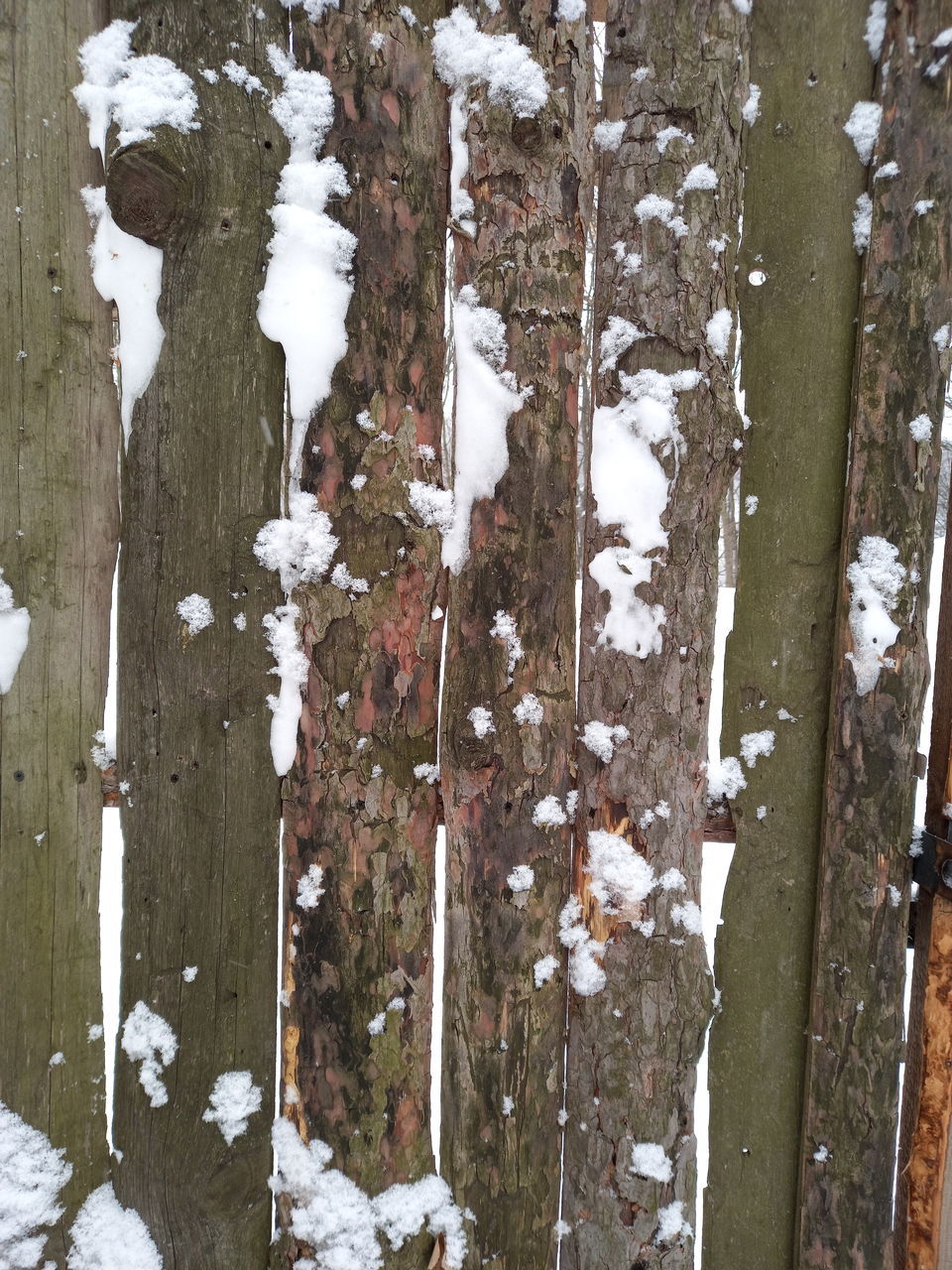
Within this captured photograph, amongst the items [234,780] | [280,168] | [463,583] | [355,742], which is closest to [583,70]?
[280,168]

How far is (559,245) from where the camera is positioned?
1.38m

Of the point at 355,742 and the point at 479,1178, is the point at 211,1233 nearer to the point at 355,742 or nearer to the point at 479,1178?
the point at 479,1178

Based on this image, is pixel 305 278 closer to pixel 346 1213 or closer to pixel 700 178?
pixel 700 178

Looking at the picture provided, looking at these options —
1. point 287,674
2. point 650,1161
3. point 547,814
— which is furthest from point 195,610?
A: point 650,1161

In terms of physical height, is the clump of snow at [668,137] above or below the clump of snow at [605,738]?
above

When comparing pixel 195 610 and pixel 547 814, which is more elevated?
pixel 195 610

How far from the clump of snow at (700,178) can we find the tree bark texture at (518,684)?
0.71ft

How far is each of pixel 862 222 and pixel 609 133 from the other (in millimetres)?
590

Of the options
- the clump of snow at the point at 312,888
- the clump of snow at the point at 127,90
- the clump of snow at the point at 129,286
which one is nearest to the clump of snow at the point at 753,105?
the clump of snow at the point at 127,90

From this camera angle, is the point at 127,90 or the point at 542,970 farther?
the point at 542,970

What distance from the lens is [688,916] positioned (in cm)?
143

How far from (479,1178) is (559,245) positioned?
210cm

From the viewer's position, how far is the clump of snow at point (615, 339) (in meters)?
1.39

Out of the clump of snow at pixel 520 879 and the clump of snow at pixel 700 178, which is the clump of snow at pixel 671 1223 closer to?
the clump of snow at pixel 520 879
